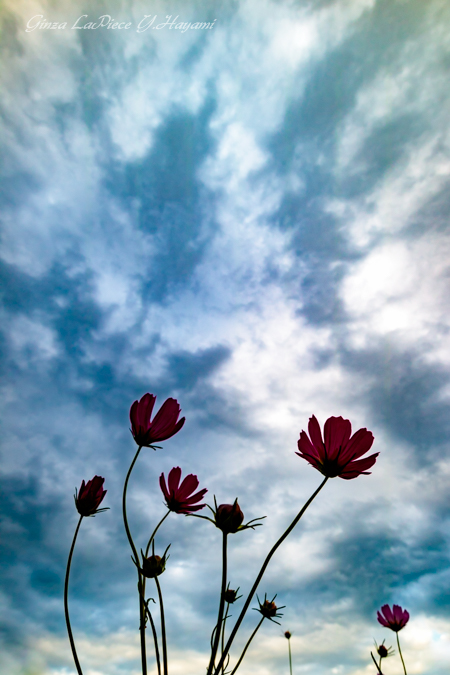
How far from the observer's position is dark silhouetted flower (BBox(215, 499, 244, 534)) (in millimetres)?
1067

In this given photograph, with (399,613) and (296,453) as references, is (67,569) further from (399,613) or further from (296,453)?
(399,613)

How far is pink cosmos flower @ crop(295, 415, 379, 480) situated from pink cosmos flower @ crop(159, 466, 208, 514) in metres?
0.43

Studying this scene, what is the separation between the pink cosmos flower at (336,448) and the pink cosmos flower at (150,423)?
37 centimetres

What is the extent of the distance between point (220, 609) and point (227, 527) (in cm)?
22

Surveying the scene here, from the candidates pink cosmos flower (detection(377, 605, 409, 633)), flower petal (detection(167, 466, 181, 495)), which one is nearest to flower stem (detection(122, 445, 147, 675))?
flower petal (detection(167, 466, 181, 495))

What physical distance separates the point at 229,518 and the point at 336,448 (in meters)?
0.34


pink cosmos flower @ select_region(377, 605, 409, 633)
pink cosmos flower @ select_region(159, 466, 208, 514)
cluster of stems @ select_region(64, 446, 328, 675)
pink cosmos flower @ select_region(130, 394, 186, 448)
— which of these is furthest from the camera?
pink cosmos flower @ select_region(377, 605, 409, 633)

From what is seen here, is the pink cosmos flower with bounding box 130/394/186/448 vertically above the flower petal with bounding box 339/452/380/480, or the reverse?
the pink cosmos flower with bounding box 130/394/186/448

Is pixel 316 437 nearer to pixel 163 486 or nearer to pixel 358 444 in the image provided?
pixel 358 444

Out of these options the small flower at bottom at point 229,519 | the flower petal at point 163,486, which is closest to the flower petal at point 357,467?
the small flower at bottom at point 229,519

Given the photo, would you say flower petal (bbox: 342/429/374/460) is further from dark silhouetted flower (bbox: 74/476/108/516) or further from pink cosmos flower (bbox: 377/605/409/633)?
pink cosmos flower (bbox: 377/605/409/633)

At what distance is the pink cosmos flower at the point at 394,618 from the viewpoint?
133 inches

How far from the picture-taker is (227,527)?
1.07m

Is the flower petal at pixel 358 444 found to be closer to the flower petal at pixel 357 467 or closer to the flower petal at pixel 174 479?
the flower petal at pixel 357 467
